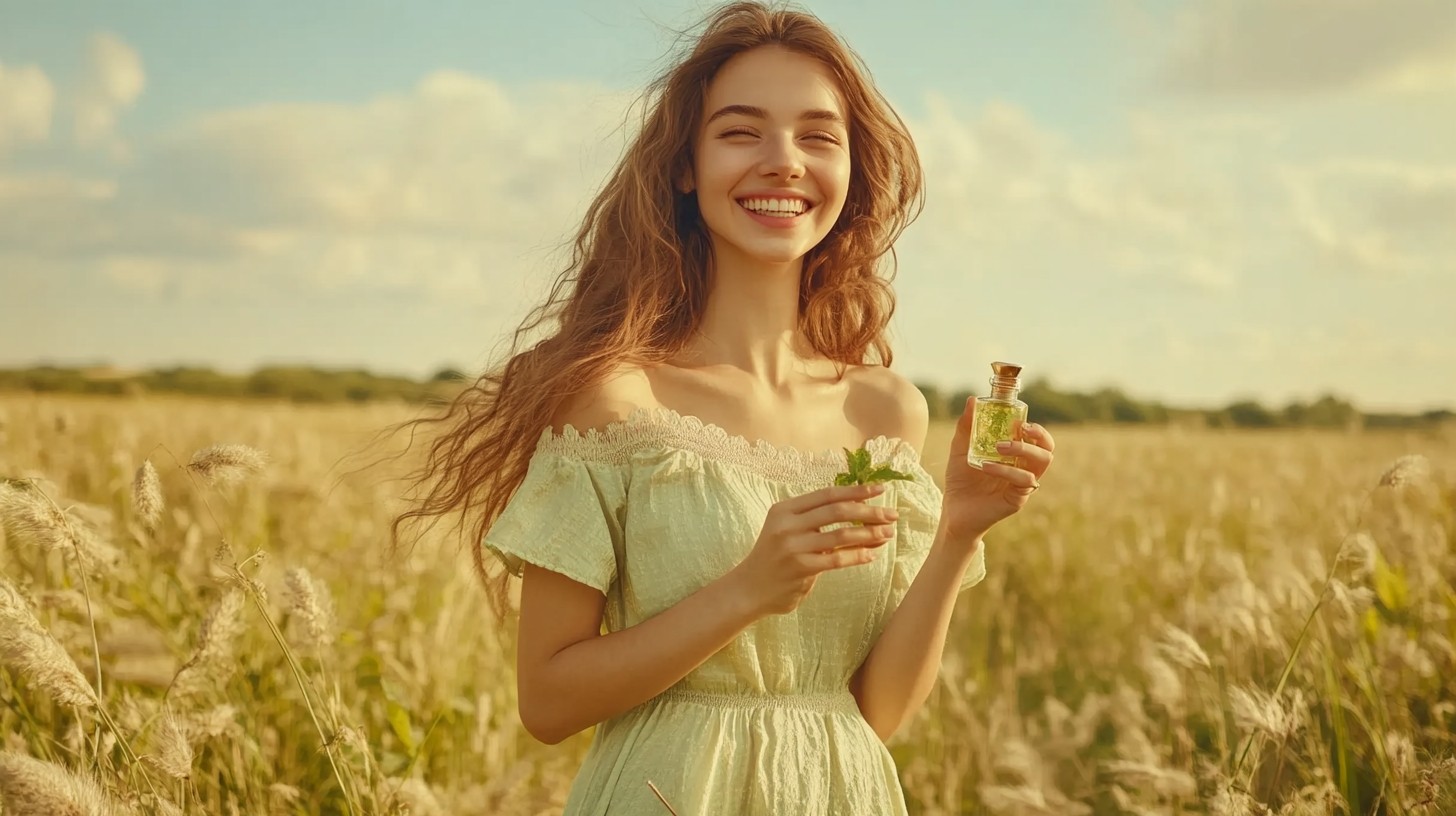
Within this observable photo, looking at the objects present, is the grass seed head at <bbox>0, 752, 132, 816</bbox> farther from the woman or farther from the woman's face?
the woman's face

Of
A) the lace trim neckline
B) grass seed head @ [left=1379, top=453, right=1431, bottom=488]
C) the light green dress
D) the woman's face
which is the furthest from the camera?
grass seed head @ [left=1379, top=453, right=1431, bottom=488]

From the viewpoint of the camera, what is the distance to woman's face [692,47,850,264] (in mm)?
2410

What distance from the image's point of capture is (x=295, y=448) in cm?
729

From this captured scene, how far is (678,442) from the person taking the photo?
7.52ft

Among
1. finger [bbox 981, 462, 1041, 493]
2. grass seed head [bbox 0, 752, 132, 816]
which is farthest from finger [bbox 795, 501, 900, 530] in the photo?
grass seed head [bbox 0, 752, 132, 816]

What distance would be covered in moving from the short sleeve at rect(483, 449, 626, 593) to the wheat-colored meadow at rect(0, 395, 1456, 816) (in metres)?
0.43

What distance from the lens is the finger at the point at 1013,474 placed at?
6.77 ft

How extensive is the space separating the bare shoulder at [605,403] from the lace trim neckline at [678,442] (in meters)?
0.01

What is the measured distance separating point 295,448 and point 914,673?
573cm

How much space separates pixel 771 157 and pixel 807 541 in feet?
2.90

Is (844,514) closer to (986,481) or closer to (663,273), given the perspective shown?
(986,481)

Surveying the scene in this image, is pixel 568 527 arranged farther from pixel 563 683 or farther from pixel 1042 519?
pixel 1042 519

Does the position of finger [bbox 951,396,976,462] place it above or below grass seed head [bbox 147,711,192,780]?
above

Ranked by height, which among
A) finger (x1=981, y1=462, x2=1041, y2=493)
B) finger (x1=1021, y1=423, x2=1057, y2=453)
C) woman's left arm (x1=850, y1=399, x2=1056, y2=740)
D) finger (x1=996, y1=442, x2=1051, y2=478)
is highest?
finger (x1=1021, y1=423, x2=1057, y2=453)
